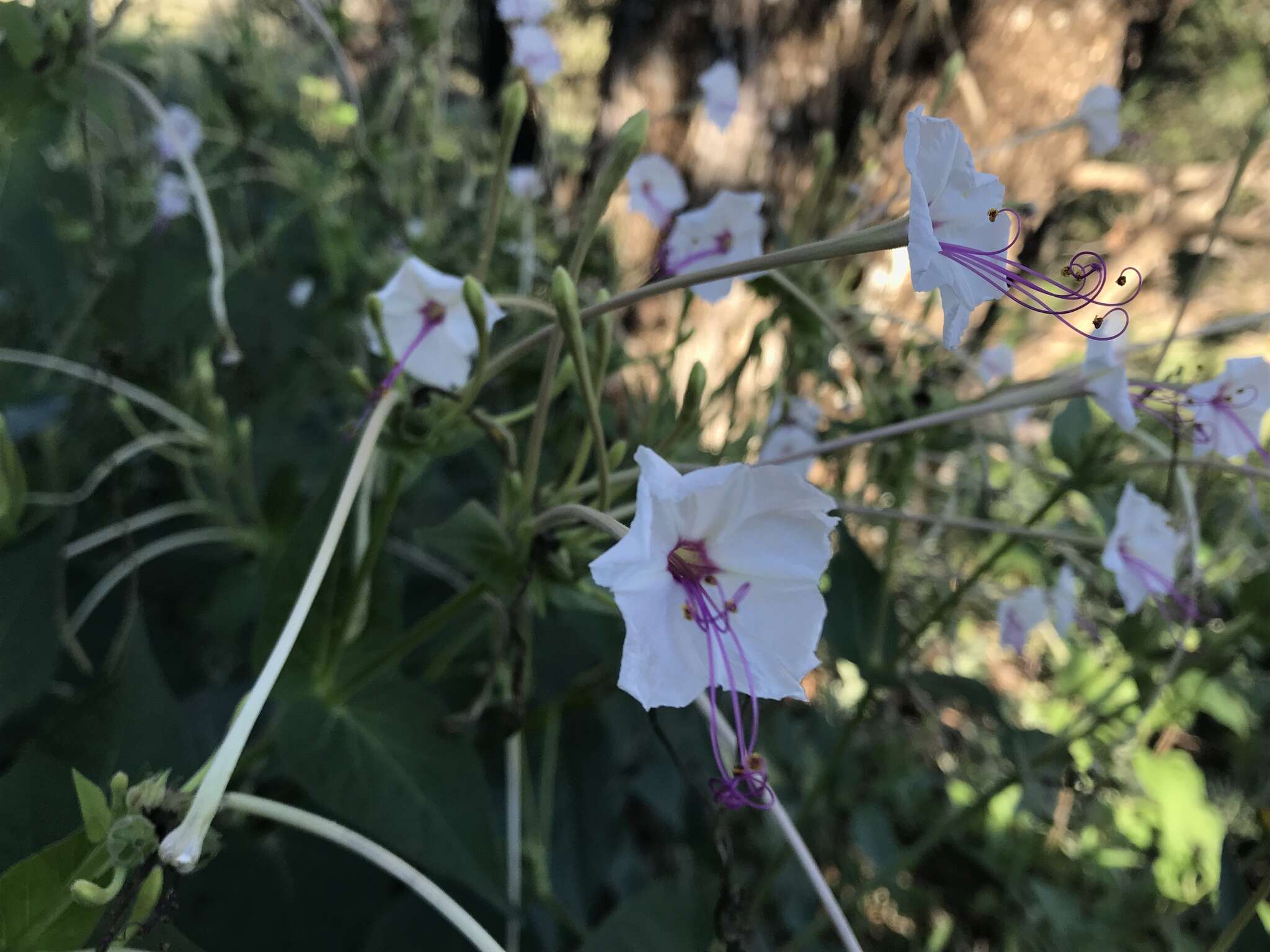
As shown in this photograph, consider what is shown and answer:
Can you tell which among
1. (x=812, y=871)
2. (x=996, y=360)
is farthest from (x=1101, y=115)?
(x=812, y=871)

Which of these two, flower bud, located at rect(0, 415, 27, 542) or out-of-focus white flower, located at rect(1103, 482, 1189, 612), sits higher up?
out-of-focus white flower, located at rect(1103, 482, 1189, 612)

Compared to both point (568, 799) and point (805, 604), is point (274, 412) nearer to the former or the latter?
point (568, 799)

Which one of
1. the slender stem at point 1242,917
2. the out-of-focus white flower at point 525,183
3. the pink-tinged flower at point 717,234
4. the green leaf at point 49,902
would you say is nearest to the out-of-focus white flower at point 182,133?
the out-of-focus white flower at point 525,183

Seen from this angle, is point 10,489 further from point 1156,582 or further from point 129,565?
point 1156,582

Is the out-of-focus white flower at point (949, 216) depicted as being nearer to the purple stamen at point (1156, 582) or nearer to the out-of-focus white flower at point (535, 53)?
the purple stamen at point (1156, 582)

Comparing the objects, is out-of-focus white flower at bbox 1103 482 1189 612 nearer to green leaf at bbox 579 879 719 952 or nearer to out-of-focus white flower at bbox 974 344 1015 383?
out-of-focus white flower at bbox 974 344 1015 383

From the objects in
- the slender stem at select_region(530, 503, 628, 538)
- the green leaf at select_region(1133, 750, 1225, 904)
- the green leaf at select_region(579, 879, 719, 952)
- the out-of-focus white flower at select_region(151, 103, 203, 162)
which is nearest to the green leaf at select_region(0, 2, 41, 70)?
the out-of-focus white flower at select_region(151, 103, 203, 162)
